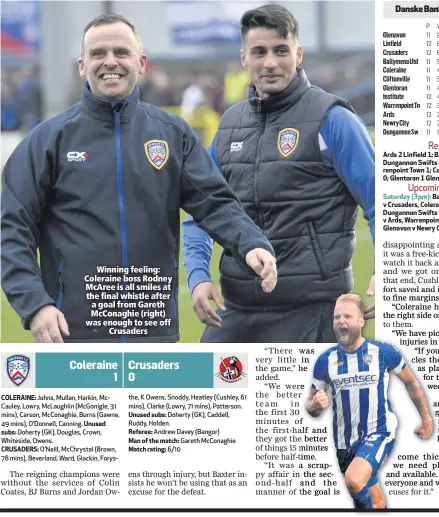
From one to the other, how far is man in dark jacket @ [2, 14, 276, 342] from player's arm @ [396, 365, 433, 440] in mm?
1002

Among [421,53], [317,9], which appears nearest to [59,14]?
[317,9]

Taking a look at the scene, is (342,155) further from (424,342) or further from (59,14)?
(59,14)

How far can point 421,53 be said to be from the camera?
5102 mm

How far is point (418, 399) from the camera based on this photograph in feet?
16.4

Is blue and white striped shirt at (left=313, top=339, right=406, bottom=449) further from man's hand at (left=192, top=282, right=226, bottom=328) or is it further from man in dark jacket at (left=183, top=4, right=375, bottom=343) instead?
man's hand at (left=192, top=282, right=226, bottom=328)

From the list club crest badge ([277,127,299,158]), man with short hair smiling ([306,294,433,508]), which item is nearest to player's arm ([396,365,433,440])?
man with short hair smiling ([306,294,433,508])

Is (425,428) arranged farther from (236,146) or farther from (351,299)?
(236,146)

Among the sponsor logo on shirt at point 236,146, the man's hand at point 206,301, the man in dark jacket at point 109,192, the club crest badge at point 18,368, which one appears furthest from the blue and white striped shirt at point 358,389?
the club crest badge at point 18,368

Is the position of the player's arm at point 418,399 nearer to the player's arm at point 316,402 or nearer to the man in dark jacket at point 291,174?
the player's arm at point 316,402

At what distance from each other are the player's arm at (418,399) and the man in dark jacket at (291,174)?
1.59ft

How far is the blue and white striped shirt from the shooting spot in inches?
194

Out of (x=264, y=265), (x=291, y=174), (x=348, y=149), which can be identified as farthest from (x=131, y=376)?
(x=348, y=149)

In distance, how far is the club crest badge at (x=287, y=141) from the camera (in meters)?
4.84

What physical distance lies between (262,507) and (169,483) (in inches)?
18.1
